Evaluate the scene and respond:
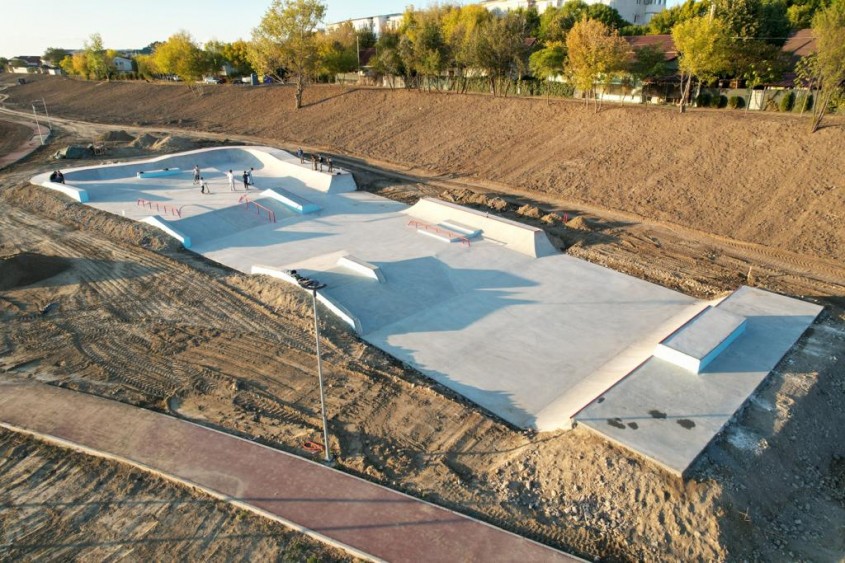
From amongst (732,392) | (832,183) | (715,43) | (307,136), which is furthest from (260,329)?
(307,136)

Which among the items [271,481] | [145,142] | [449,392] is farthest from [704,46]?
[145,142]

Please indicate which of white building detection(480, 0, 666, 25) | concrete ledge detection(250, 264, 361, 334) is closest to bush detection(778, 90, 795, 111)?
concrete ledge detection(250, 264, 361, 334)

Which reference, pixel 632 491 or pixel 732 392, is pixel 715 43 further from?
pixel 632 491

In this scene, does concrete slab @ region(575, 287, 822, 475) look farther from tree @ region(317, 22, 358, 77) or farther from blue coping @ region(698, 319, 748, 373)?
tree @ region(317, 22, 358, 77)

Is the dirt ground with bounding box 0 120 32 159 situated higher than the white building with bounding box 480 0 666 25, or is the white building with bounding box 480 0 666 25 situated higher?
the white building with bounding box 480 0 666 25

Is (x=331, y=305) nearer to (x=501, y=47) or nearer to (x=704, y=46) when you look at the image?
(x=704, y=46)

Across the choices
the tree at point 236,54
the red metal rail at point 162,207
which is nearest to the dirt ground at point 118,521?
the red metal rail at point 162,207
